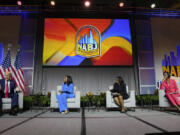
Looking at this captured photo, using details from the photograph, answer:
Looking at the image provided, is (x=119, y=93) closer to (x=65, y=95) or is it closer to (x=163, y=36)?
(x=65, y=95)

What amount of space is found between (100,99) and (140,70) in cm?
264

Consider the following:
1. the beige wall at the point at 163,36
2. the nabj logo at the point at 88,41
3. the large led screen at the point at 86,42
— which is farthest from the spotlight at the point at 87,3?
the beige wall at the point at 163,36

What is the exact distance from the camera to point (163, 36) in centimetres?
691

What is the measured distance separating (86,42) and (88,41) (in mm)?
100

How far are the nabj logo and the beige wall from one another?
2758 millimetres

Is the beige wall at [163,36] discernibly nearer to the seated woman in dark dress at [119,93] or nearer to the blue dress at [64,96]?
the seated woman in dark dress at [119,93]

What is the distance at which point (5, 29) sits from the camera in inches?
260

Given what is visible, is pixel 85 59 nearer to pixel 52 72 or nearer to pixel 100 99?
pixel 52 72

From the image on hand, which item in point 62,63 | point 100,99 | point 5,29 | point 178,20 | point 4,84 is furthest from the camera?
point 178,20

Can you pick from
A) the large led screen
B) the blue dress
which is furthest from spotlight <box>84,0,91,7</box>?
the blue dress

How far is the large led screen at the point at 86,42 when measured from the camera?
621 cm

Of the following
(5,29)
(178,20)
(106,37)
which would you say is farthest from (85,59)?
(178,20)

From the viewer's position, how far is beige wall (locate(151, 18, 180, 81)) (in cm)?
671

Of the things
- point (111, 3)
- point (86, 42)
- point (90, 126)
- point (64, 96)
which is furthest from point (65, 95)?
point (111, 3)
